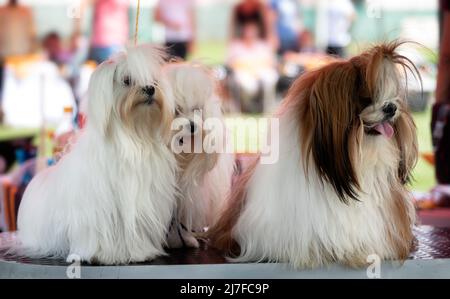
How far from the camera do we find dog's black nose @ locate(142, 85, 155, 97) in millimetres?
2520

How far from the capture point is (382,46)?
2.49 m

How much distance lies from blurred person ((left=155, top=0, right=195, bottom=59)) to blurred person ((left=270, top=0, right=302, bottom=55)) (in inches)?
38.3

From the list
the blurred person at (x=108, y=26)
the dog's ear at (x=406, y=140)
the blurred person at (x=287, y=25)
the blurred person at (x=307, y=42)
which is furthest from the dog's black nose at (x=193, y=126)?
the blurred person at (x=307, y=42)

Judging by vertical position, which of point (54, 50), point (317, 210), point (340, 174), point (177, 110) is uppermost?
point (54, 50)

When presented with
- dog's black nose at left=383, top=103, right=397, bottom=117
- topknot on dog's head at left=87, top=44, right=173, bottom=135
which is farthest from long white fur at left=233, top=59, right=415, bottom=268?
topknot on dog's head at left=87, top=44, right=173, bottom=135

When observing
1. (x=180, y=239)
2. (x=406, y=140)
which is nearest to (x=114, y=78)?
(x=180, y=239)

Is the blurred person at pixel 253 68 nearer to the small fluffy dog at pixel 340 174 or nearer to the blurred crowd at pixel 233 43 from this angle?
the blurred crowd at pixel 233 43

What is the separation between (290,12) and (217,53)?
3.18 feet

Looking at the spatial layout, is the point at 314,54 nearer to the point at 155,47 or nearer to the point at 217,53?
the point at 217,53

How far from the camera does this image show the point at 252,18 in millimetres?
7707

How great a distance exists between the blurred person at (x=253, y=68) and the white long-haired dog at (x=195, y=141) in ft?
15.4

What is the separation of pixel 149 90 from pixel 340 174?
0.77m

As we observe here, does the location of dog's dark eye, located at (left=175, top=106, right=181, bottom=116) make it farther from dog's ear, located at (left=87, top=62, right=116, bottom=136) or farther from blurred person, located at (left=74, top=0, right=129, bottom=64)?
blurred person, located at (left=74, top=0, right=129, bottom=64)

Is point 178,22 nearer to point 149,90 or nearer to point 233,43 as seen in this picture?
point 233,43
